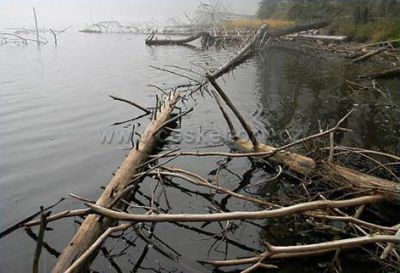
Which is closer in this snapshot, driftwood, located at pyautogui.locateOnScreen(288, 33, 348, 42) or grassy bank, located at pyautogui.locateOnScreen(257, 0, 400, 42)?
grassy bank, located at pyautogui.locateOnScreen(257, 0, 400, 42)

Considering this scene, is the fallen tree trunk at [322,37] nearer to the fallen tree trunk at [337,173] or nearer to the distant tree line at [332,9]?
the distant tree line at [332,9]

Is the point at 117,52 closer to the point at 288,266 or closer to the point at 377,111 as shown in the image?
the point at 377,111

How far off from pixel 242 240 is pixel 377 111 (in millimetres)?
8147

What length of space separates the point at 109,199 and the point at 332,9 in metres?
37.0

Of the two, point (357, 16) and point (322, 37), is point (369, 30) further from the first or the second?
point (322, 37)

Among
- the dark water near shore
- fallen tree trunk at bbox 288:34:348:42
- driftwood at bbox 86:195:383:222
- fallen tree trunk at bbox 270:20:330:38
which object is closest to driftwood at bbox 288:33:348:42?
fallen tree trunk at bbox 288:34:348:42

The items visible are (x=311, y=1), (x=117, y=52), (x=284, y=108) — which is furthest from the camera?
(x=311, y=1)

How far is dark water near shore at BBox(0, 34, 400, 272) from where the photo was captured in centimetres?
544

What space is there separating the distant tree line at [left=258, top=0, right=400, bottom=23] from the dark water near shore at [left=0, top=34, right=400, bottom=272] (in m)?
10.1

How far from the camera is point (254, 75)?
62.4 feet

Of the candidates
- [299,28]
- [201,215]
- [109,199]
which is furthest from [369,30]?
[201,215]

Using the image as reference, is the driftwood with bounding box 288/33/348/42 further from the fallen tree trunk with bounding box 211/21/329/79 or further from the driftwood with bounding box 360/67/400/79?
the driftwood with bounding box 360/67/400/79

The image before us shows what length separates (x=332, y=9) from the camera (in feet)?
123

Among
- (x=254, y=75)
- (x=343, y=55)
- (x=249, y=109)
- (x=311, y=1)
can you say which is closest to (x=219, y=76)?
(x=254, y=75)
